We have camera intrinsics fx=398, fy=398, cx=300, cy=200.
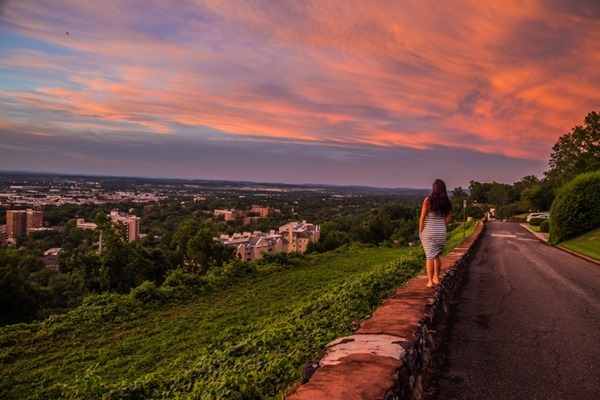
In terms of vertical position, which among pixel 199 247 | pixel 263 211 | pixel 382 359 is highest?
pixel 382 359

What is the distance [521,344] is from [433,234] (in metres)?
2.16

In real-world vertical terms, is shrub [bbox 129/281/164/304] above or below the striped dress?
below

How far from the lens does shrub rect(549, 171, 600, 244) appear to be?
71.1 ft

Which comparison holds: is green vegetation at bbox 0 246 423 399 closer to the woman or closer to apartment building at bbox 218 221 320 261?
the woman

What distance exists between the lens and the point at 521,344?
462 cm

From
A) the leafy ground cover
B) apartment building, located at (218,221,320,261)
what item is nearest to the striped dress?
the leafy ground cover

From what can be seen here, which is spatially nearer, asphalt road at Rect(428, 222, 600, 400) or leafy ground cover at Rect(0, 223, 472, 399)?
asphalt road at Rect(428, 222, 600, 400)

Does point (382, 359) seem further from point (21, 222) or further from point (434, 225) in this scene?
point (21, 222)

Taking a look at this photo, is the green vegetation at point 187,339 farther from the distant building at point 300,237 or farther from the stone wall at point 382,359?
the distant building at point 300,237

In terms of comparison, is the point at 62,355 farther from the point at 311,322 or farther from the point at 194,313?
the point at 311,322

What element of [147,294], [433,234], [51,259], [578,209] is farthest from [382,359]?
[51,259]

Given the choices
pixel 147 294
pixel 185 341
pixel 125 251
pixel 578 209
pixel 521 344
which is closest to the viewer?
pixel 521 344

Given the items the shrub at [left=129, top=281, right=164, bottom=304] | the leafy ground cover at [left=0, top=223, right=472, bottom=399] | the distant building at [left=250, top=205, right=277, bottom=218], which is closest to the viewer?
the leafy ground cover at [left=0, top=223, right=472, bottom=399]

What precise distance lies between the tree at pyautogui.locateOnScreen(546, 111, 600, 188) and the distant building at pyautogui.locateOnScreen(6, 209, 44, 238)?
55.1 meters
